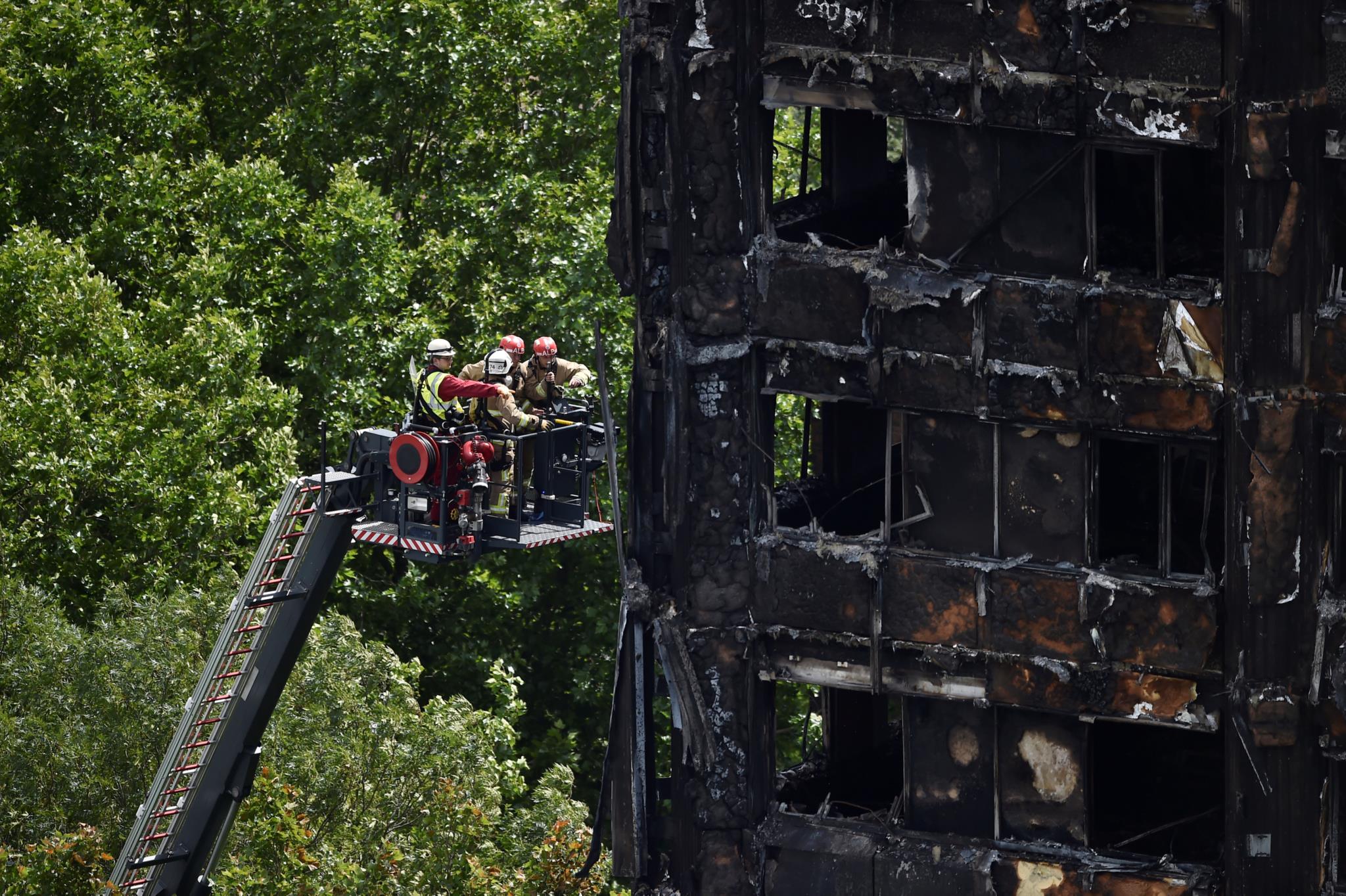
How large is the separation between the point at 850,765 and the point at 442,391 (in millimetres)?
6132

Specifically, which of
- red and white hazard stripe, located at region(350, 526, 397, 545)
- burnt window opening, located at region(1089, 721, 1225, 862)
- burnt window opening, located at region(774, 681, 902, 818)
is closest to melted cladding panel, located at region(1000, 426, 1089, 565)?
burnt window opening, located at region(1089, 721, 1225, 862)

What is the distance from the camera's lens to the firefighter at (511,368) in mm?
23828

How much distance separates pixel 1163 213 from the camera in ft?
73.2

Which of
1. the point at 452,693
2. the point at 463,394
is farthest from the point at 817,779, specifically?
the point at 452,693

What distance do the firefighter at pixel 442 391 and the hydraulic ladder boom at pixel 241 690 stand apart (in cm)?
109

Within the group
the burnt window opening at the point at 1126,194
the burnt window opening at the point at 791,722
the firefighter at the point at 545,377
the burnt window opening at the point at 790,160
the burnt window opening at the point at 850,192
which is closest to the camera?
the burnt window opening at the point at 1126,194

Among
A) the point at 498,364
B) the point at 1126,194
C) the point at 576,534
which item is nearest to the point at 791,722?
the point at 576,534

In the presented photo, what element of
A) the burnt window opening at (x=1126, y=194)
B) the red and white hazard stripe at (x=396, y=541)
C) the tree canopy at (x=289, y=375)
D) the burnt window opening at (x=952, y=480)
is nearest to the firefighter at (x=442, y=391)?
the red and white hazard stripe at (x=396, y=541)

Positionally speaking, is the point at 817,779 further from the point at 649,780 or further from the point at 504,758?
the point at 504,758

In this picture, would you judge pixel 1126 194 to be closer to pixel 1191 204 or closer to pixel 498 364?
pixel 1191 204

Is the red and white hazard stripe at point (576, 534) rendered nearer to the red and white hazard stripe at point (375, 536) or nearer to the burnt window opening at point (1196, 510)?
the red and white hazard stripe at point (375, 536)

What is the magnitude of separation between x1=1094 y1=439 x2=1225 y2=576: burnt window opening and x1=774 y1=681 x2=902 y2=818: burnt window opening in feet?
10.9

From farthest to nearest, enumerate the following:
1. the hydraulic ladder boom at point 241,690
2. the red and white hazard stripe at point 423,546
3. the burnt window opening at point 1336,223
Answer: the hydraulic ladder boom at point 241,690
the red and white hazard stripe at point 423,546
the burnt window opening at point 1336,223

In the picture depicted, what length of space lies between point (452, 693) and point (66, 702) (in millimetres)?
9835
